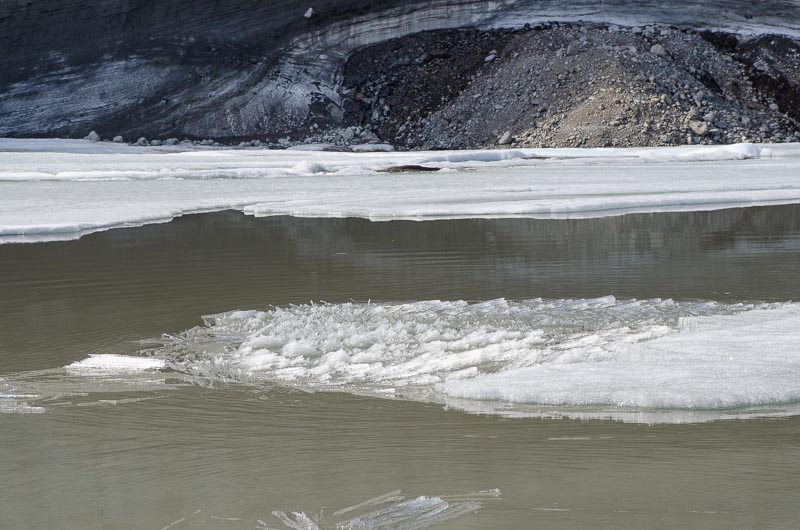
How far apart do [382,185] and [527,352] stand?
10427 millimetres

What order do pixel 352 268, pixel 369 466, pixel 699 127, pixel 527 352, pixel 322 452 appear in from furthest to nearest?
pixel 699 127, pixel 352 268, pixel 527 352, pixel 322 452, pixel 369 466

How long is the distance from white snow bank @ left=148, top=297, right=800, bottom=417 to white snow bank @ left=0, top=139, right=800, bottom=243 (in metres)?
4.89

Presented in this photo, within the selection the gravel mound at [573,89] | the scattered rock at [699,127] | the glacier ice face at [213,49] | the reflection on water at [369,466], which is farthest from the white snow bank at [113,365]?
the glacier ice face at [213,49]

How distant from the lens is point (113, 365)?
14.2ft

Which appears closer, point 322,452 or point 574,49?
point 322,452

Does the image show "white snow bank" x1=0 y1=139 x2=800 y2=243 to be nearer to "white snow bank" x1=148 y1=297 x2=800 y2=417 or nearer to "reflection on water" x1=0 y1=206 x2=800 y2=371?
"reflection on water" x1=0 y1=206 x2=800 y2=371

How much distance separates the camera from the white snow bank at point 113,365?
4223 millimetres

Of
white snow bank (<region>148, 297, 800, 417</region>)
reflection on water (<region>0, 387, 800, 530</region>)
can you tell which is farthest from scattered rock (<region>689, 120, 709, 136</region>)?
reflection on water (<region>0, 387, 800, 530</region>)

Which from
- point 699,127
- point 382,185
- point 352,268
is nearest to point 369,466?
point 352,268

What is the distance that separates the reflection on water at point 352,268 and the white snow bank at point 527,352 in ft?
1.35

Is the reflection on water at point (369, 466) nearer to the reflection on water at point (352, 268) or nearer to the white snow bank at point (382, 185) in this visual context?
the reflection on water at point (352, 268)

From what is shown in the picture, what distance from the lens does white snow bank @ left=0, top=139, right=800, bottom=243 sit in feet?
34.4

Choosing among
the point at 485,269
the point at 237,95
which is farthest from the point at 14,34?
the point at 485,269

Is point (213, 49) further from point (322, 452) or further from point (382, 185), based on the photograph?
point (322, 452)
